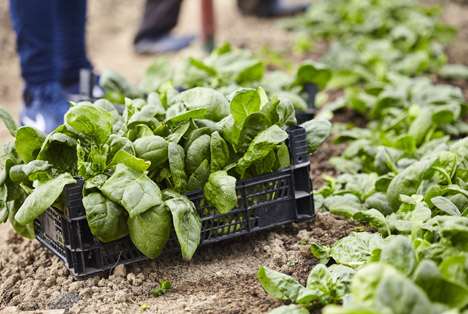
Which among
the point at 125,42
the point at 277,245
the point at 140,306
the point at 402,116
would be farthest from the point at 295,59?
the point at 140,306

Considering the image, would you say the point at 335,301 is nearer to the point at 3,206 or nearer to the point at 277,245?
the point at 277,245

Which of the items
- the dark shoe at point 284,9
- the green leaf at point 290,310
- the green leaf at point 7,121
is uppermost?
the dark shoe at point 284,9

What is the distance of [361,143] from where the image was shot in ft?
9.20

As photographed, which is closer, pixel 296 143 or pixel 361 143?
pixel 296 143

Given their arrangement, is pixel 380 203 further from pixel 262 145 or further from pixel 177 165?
pixel 177 165

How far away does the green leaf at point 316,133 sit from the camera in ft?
6.77

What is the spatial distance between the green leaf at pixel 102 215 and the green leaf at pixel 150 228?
6cm

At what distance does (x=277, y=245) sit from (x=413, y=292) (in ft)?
2.84

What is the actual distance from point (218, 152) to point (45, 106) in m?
1.75

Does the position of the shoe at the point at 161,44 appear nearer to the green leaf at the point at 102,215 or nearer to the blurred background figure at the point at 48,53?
the blurred background figure at the point at 48,53

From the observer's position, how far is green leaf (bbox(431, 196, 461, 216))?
5.75ft

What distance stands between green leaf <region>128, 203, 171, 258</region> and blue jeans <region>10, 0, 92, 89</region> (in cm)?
195

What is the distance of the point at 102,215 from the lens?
172 centimetres

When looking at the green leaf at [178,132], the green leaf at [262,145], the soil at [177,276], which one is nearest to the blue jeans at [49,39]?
the soil at [177,276]
